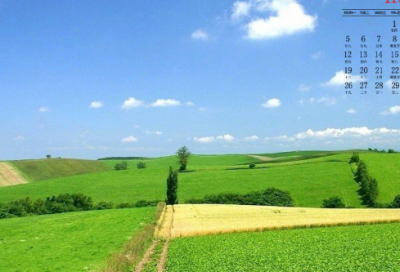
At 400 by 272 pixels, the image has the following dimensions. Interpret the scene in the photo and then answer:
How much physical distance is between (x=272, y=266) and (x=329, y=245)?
24.1ft

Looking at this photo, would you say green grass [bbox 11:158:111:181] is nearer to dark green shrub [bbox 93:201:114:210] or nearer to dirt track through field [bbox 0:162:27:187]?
dirt track through field [bbox 0:162:27:187]

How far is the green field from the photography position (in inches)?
3367

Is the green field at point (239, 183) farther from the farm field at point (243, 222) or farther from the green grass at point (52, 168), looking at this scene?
the farm field at point (243, 222)

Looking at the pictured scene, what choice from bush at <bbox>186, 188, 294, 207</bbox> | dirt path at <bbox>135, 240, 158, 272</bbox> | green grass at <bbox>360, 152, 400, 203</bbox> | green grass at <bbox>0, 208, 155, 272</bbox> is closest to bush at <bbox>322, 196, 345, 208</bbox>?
green grass at <bbox>360, 152, 400, 203</bbox>

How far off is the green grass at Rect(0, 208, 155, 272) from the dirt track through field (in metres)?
79.7

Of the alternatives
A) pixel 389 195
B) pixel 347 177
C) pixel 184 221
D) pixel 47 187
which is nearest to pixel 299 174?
pixel 347 177

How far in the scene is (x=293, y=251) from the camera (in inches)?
1071

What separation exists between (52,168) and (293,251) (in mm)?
135479

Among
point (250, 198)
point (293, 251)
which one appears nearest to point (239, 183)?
point (250, 198)

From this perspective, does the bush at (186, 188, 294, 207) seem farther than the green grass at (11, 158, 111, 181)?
No

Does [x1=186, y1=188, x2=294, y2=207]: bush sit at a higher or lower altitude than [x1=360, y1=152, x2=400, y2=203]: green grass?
lower

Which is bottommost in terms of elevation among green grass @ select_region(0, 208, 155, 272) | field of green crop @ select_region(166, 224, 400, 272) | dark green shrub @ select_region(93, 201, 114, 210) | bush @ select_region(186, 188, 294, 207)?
dark green shrub @ select_region(93, 201, 114, 210)

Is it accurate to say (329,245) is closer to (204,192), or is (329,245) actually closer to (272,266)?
(272,266)

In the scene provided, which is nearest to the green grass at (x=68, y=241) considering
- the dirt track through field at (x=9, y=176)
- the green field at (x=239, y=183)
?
the green field at (x=239, y=183)
